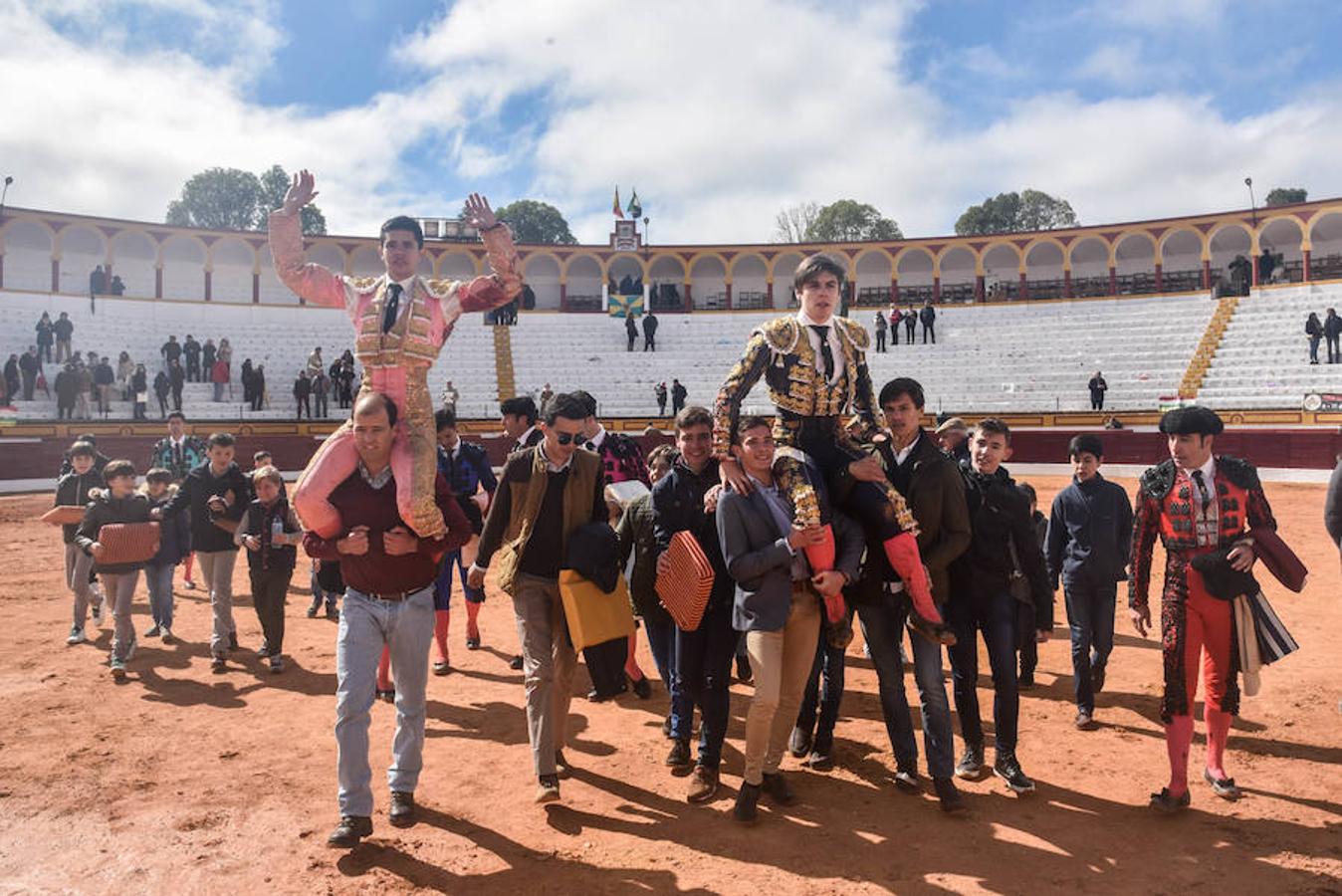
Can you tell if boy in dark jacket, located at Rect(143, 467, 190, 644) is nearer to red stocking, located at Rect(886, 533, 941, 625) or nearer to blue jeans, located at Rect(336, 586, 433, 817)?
blue jeans, located at Rect(336, 586, 433, 817)

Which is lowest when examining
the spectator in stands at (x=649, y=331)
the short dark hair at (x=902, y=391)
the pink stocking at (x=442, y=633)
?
the pink stocking at (x=442, y=633)

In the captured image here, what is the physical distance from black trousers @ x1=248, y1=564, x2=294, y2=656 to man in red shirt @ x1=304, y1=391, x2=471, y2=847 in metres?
2.87

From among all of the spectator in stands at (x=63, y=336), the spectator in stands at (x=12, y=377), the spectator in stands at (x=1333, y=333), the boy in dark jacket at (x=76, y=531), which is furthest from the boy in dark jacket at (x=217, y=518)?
the spectator in stands at (x=1333, y=333)

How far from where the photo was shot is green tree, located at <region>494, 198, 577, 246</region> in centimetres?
6353

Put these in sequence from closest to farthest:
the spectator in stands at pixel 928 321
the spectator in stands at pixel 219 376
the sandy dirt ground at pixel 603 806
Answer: the sandy dirt ground at pixel 603 806 < the spectator in stands at pixel 219 376 < the spectator in stands at pixel 928 321

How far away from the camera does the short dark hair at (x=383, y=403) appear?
332cm

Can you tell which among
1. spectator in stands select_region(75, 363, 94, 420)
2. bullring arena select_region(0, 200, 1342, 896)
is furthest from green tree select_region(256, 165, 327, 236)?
bullring arena select_region(0, 200, 1342, 896)

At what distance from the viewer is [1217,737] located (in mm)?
3742

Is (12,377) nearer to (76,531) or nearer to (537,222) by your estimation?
(76,531)

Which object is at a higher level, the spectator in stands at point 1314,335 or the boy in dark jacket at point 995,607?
the spectator in stands at point 1314,335

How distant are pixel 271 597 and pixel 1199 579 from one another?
591cm

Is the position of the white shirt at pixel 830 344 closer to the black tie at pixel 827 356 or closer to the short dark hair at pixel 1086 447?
the black tie at pixel 827 356

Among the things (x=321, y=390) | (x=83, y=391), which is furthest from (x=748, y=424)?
(x=83, y=391)

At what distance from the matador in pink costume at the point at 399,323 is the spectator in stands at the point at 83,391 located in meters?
21.3
